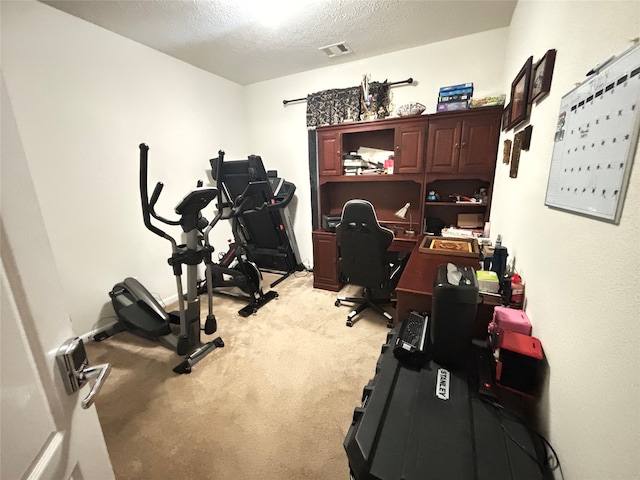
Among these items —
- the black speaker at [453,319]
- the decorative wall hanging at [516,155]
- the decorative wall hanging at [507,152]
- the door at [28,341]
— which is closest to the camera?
the door at [28,341]

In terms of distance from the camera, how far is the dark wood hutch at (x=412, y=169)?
2.63 metres

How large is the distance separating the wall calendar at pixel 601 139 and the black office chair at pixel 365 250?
4.37 ft

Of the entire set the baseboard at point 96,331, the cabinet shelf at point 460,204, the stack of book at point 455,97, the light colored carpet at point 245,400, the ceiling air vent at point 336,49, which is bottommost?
the light colored carpet at point 245,400

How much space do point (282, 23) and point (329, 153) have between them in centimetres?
132

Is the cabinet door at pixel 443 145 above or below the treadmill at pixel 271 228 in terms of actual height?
above

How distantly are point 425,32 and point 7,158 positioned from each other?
3.27 m

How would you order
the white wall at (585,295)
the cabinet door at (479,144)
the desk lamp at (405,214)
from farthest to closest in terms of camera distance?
the desk lamp at (405,214)
the cabinet door at (479,144)
the white wall at (585,295)

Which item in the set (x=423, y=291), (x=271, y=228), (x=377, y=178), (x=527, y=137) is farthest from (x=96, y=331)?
(x=527, y=137)

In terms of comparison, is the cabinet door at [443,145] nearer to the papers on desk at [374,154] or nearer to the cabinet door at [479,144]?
the cabinet door at [479,144]

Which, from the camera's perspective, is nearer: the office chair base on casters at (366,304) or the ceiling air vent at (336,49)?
the office chair base on casters at (366,304)

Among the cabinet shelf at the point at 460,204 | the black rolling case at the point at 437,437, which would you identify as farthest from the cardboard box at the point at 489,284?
the cabinet shelf at the point at 460,204

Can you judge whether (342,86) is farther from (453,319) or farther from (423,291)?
(453,319)

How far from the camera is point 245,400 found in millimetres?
1756

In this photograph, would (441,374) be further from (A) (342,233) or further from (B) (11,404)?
(A) (342,233)
